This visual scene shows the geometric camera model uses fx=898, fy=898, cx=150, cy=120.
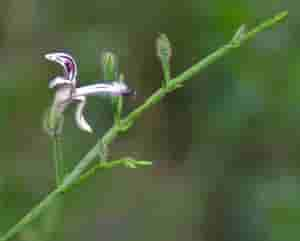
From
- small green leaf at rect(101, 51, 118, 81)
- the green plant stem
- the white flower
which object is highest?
small green leaf at rect(101, 51, 118, 81)

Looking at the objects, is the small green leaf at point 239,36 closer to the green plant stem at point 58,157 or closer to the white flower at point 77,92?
the white flower at point 77,92

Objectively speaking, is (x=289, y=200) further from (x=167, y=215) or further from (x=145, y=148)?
(x=145, y=148)

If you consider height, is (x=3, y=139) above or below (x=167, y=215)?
above

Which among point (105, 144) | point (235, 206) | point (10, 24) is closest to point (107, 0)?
point (10, 24)

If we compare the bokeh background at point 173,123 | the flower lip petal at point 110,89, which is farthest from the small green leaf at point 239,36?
the bokeh background at point 173,123

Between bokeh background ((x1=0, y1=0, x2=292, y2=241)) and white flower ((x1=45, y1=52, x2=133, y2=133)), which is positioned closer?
white flower ((x1=45, y1=52, x2=133, y2=133))

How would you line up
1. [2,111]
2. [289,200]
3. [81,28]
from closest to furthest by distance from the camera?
1. [289,200]
2. [2,111]
3. [81,28]

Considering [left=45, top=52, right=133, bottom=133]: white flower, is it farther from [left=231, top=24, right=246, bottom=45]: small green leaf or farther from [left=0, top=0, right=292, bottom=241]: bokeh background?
[left=0, top=0, right=292, bottom=241]: bokeh background

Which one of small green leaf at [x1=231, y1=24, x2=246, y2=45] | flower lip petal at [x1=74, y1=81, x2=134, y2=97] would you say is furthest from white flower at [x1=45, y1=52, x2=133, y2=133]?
small green leaf at [x1=231, y1=24, x2=246, y2=45]
